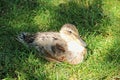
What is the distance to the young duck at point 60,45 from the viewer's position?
193 inches

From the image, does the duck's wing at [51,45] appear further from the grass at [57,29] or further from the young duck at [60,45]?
the grass at [57,29]

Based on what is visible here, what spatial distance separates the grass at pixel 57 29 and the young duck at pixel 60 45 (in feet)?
0.33

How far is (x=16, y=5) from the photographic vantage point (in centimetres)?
611

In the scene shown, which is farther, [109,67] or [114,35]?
[114,35]

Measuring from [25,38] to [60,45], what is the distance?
1.80 feet

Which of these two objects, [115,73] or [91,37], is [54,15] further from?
[115,73]

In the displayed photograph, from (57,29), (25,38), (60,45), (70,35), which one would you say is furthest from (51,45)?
(57,29)

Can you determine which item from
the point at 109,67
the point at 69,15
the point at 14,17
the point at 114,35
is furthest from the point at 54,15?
the point at 109,67

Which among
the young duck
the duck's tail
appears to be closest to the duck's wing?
the young duck

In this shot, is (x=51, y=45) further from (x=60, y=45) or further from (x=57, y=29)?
(x=57, y=29)

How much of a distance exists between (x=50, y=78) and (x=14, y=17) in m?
1.50

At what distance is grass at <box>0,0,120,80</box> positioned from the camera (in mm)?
4910

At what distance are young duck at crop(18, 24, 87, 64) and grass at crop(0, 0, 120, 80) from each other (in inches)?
3.9

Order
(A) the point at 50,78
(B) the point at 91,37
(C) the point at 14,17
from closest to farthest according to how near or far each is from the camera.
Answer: (A) the point at 50,78
(B) the point at 91,37
(C) the point at 14,17
